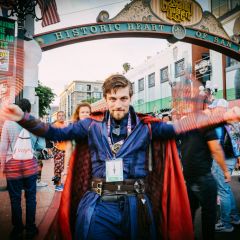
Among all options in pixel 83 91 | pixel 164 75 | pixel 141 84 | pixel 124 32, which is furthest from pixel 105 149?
pixel 83 91

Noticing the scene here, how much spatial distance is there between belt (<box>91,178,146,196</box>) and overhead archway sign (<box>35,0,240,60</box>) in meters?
8.32

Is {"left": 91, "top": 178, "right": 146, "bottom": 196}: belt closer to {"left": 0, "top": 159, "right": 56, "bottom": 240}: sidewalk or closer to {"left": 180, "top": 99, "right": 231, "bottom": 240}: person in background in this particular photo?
{"left": 180, "top": 99, "right": 231, "bottom": 240}: person in background

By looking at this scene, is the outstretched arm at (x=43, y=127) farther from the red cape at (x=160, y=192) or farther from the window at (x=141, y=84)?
the window at (x=141, y=84)

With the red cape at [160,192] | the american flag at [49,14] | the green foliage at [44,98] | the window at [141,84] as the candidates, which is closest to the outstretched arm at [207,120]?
the red cape at [160,192]

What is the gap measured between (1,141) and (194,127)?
2842 mm

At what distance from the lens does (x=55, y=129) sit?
2.43 meters

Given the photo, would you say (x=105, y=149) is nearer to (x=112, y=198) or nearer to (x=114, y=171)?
(x=114, y=171)

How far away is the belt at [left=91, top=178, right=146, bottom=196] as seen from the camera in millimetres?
2322

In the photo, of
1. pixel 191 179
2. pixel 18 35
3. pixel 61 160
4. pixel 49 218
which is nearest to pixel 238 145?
pixel 191 179

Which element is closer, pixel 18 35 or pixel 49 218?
pixel 49 218

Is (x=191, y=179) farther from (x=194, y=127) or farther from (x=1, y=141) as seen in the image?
(x=1, y=141)

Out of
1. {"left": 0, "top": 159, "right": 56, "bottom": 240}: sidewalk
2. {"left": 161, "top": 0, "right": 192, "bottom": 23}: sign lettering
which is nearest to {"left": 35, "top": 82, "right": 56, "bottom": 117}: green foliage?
{"left": 161, "top": 0, "right": 192, "bottom": 23}: sign lettering

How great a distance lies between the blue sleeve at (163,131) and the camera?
2.54 m

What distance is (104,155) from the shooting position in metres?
2.41
